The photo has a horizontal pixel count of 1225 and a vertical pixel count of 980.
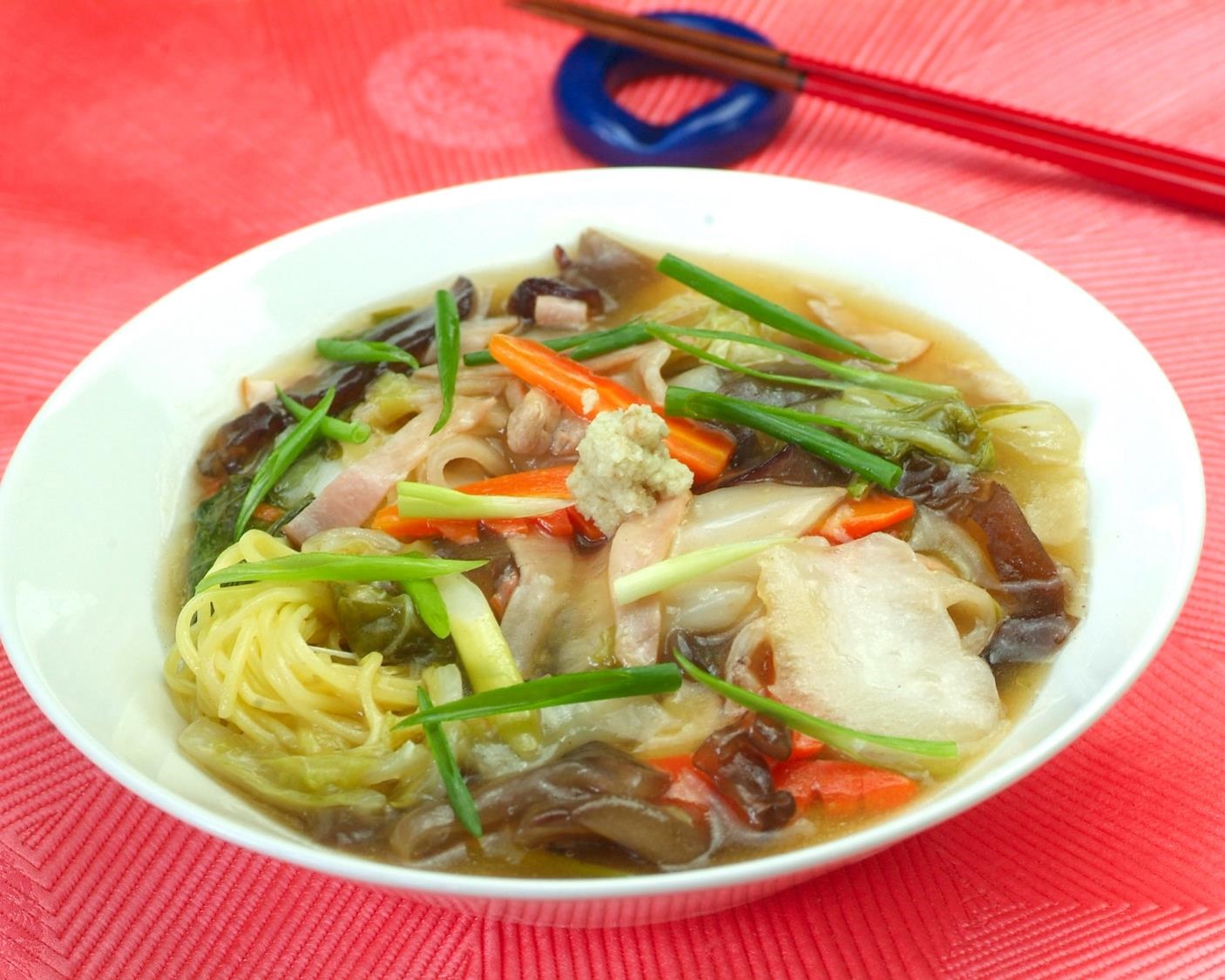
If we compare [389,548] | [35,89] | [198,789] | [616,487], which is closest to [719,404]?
[616,487]

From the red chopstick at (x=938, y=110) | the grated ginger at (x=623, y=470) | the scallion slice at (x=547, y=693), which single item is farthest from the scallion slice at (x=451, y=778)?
the red chopstick at (x=938, y=110)

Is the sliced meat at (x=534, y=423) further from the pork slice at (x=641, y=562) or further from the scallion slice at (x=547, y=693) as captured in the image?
the scallion slice at (x=547, y=693)

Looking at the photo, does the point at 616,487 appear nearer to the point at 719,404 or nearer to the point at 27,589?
the point at 719,404

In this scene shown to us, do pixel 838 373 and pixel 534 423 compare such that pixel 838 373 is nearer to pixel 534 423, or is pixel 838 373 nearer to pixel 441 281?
pixel 534 423

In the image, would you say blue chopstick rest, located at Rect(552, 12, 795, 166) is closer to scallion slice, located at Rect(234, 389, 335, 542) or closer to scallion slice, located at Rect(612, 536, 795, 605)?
scallion slice, located at Rect(234, 389, 335, 542)

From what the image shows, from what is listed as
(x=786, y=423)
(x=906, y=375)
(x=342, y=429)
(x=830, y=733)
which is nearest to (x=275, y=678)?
(x=342, y=429)
